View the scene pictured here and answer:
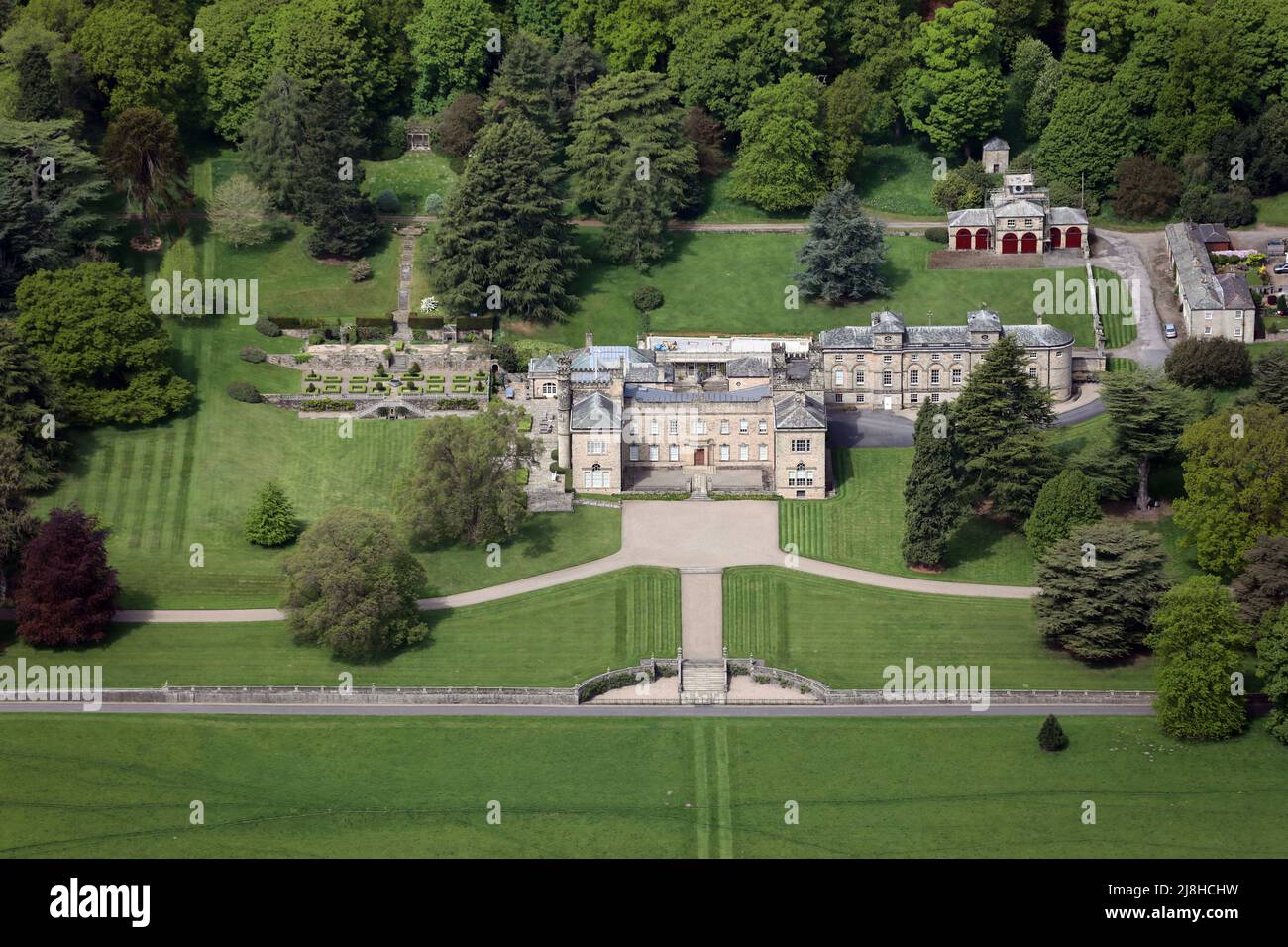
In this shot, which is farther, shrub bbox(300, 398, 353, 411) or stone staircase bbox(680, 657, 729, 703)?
shrub bbox(300, 398, 353, 411)

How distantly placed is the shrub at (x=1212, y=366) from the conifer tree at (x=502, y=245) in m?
42.4

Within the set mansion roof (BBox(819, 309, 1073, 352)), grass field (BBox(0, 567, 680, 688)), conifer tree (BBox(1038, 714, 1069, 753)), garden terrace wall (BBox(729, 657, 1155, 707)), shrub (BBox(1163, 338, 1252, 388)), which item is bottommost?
conifer tree (BBox(1038, 714, 1069, 753))

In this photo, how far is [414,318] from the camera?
19688 centimetres

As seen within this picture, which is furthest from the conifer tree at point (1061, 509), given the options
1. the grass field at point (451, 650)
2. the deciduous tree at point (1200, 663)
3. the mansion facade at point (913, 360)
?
the grass field at point (451, 650)

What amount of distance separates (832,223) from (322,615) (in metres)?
53.3

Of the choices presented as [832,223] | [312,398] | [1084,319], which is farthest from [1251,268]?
[312,398]

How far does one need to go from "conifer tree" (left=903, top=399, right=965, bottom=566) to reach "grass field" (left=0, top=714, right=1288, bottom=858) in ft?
52.2

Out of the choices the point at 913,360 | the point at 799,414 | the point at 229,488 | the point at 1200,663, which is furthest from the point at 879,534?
the point at 229,488

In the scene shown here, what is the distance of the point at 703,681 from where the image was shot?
16425 cm

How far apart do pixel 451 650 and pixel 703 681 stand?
1489cm

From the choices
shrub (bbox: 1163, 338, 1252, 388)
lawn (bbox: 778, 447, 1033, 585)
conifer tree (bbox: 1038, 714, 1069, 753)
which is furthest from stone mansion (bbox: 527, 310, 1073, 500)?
conifer tree (bbox: 1038, 714, 1069, 753)

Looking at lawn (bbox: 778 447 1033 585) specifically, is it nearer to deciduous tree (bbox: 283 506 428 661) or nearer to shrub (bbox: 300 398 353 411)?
deciduous tree (bbox: 283 506 428 661)

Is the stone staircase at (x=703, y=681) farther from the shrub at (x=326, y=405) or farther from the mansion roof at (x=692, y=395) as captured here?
the shrub at (x=326, y=405)

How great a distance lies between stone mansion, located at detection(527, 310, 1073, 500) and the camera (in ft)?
593
